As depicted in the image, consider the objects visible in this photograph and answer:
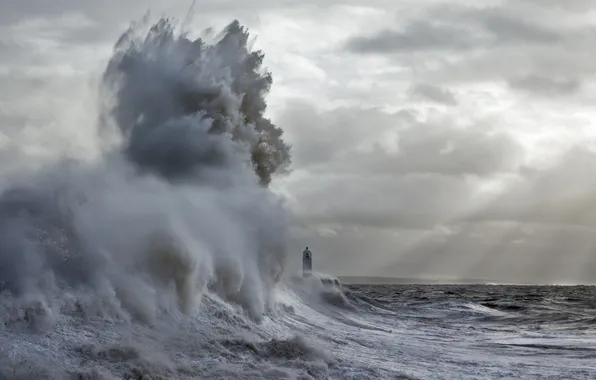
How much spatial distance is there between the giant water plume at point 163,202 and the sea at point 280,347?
1.63 ft

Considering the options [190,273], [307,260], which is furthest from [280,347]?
[307,260]

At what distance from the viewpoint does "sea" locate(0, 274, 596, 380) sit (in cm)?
890

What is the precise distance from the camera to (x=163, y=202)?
15.5 metres

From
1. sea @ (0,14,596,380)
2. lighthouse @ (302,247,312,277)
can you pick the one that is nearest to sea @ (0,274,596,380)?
sea @ (0,14,596,380)

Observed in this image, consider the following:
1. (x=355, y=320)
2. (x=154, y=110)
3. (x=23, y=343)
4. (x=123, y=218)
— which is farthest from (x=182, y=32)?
(x=23, y=343)

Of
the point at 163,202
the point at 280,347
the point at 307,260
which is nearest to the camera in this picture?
the point at 280,347

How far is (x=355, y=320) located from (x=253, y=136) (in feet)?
23.2

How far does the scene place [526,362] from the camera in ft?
46.9

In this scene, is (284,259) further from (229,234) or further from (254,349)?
(254,349)

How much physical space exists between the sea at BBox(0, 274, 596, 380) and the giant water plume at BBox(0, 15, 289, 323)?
1.63ft

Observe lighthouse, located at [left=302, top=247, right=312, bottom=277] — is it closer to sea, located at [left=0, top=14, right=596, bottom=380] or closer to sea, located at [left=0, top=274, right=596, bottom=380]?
sea, located at [left=0, top=14, right=596, bottom=380]

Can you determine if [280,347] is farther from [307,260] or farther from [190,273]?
[307,260]

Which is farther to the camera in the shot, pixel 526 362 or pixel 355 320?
pixel 355 320

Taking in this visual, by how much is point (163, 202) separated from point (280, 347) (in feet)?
18.0
